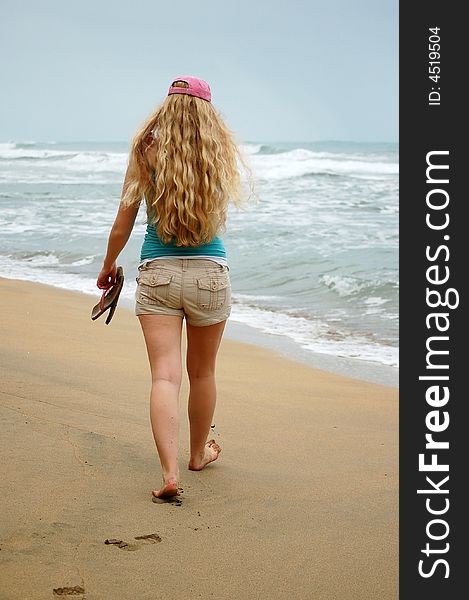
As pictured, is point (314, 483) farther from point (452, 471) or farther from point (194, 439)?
point (452, 471)

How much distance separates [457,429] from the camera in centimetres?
302

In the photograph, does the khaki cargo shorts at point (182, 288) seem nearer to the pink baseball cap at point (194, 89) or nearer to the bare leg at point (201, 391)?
the bare leg at point (201, 391)

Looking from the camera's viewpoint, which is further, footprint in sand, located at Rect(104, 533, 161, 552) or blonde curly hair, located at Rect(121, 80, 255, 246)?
blonde curly hair, located at Rect(121, 80, 255, 246)

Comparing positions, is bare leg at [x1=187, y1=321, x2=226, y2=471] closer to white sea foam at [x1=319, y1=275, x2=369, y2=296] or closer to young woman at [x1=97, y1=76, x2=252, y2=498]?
young woman at [x1=97, y1=76, x2=252, y2=498]

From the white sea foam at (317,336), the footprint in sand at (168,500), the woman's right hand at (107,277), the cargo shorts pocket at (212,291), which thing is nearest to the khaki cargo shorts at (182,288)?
the cargo shorts pocket at (212,291)

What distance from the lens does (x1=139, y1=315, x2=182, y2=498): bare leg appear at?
151 inches

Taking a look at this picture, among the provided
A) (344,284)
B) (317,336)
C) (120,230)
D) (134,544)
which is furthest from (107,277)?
(344,284)

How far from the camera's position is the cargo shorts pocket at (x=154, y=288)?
385 cm

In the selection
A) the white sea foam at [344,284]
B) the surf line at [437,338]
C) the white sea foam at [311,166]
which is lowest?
the white sea foam at [344,284]

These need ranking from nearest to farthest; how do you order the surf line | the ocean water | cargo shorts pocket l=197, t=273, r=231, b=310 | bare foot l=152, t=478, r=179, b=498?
the surf line, bare foot l=152, t=478, r=179, b=498, cargo shorts pocket l=197, t=273, r=231, b=310, the ocean water

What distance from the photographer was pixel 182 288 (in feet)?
12.7

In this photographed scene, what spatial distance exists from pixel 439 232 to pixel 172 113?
1.30m

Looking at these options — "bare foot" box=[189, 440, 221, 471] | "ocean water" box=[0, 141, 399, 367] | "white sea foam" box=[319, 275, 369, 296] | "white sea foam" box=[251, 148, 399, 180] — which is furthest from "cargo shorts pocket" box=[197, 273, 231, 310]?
"white sea foam" box=[251, 148, 399, 180]

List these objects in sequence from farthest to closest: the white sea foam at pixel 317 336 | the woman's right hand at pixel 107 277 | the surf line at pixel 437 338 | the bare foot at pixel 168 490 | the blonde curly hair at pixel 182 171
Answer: the white sea foam at pixel 317 336 → the woman's right hand at pixel 107 277 → the blonde curly hair at pixel 182 171 → the bare foot at pixel 168 490 → the surf line at pixel 437 338
